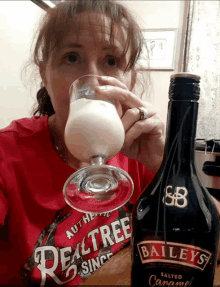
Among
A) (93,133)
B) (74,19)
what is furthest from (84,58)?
(93,133)

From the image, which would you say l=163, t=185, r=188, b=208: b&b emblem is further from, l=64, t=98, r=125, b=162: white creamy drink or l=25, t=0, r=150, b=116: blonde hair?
l=25, t=0, r=150, b=116: blonde hair

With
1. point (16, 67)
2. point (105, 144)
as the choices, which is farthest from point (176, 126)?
point (16, 67)

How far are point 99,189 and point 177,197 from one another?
0.13 meters

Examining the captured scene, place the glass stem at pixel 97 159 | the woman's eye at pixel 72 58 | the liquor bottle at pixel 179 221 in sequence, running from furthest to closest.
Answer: the woman's eye at pixel 72 58 < the glass stem at pixel 97 159 < the liquor bottle at pixel 179 221

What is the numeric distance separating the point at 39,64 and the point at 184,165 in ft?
2.13

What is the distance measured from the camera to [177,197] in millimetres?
313

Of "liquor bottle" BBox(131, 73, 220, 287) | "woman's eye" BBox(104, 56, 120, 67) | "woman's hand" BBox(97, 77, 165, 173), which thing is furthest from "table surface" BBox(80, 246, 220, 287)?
"woman's eye" BBox(104, 56, 120, 67)

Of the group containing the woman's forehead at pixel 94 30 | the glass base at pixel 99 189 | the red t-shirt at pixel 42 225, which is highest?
the woman's forehead at pixel 94 30

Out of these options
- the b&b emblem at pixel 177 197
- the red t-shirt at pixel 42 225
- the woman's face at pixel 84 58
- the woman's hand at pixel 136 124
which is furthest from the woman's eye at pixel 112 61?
the b&b emblem at pixel 177 197

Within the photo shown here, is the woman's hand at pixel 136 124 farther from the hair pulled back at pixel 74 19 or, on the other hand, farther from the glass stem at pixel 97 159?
the hair pulled back at pixel 74 19

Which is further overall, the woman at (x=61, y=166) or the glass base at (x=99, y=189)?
the woman at (x=61, y=166)

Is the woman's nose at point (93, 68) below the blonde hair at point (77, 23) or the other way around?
below

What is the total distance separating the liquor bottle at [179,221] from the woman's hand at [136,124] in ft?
0.64

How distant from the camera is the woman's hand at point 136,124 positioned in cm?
49
